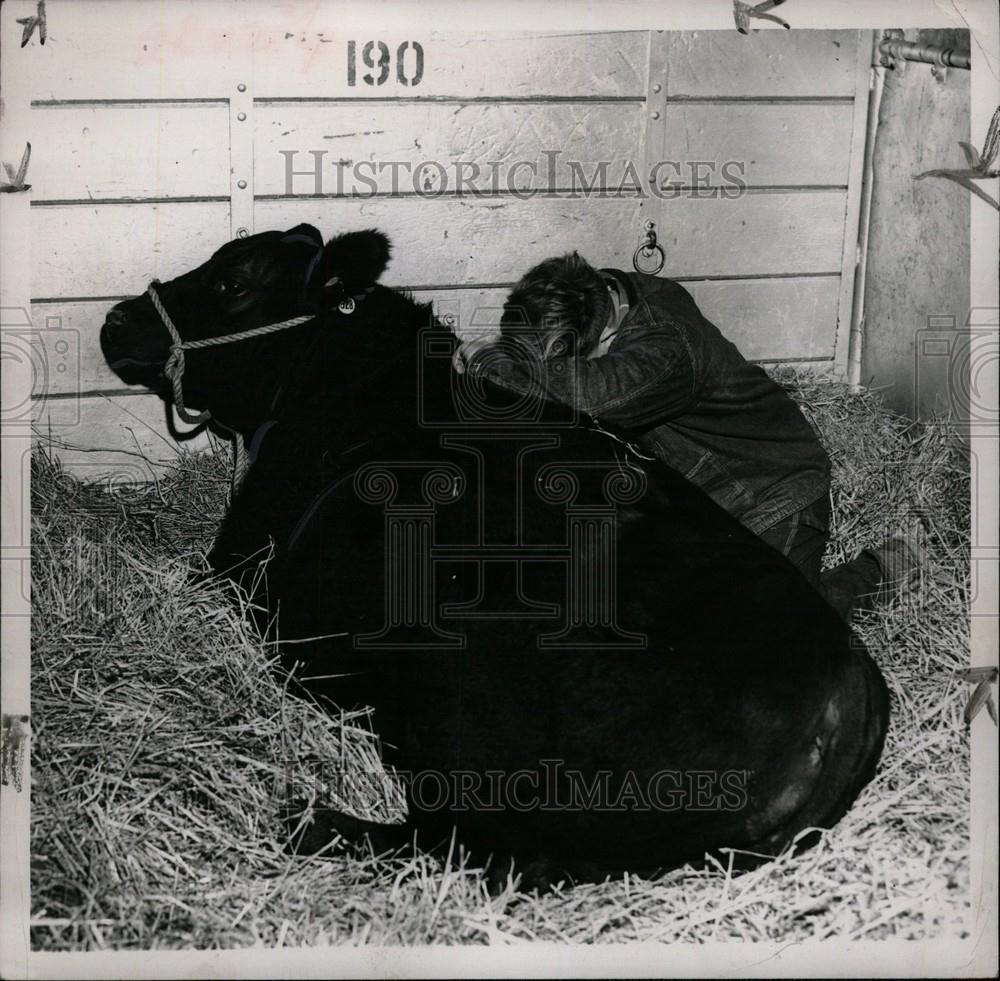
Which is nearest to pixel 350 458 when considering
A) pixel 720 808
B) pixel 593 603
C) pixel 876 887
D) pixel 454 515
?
pixel 454 515

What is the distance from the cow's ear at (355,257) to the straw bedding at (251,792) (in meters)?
0.82

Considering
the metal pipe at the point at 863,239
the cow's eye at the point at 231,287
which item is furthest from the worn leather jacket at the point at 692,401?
the cow's eye at the point at 231,287

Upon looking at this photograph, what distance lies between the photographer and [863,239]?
3.96 meters

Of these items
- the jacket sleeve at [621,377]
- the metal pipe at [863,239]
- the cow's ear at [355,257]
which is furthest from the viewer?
the metal pipe at [863,239]

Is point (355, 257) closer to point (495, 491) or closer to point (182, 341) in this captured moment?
point (182, 341)

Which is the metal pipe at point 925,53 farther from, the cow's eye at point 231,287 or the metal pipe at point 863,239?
the cow's eye at point 231,287

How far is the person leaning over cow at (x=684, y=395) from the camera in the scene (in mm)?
3543

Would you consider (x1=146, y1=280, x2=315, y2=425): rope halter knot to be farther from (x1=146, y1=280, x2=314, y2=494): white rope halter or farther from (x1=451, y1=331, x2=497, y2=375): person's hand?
(x1=451, y1=331, x2=497, y2=375): person's hand

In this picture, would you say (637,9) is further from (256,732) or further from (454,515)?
(256,732)

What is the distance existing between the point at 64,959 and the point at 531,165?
9.78 ft

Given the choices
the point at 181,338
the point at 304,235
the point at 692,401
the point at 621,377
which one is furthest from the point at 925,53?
the point at 181,338

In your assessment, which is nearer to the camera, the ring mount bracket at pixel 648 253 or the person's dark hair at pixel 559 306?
the person's dark hair at pixel 559 306

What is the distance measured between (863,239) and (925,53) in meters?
0.65

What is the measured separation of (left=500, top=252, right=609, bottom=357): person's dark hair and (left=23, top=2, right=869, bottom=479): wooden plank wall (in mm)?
71
